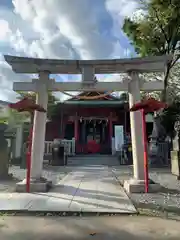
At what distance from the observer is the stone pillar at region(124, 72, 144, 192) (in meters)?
7.72

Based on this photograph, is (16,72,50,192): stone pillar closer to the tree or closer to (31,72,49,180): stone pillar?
(31,72,49,180): stone pillar

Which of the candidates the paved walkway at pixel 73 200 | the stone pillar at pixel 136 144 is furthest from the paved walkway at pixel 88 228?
the stone pillar at pixel 136 144

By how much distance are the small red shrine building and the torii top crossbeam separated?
1322cm

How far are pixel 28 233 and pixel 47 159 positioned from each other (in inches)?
542

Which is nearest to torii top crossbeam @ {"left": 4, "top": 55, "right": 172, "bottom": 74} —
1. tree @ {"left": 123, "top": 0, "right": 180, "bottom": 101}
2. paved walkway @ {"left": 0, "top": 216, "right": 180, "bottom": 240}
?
paved walkway @ {"left": 0, "top": 216, "right": 180, "bottom": 240}

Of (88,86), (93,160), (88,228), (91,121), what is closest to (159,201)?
(88,228)

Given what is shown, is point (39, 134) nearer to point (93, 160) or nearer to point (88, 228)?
point (88, 228)

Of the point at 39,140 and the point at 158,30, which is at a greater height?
the point at 158,30

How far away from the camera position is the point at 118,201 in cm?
645

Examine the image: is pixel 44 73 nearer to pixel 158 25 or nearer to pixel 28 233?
pixel 28 233

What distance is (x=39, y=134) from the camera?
8.46 meters

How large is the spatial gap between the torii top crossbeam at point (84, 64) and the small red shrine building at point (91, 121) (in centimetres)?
1322

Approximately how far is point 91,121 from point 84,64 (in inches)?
584

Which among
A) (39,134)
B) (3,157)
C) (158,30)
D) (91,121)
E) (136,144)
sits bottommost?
(3,157)
